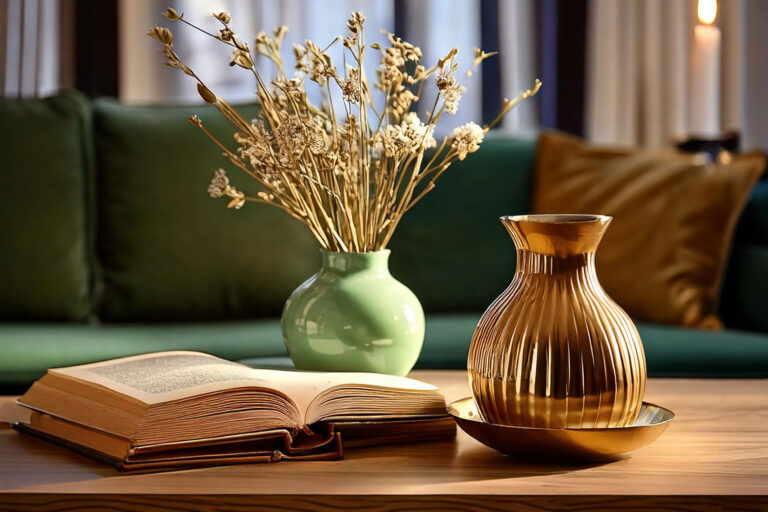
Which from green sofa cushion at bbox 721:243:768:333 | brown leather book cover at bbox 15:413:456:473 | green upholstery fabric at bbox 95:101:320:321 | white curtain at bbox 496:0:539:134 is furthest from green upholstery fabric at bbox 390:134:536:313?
brown leather book cover at bbox 15:413:456:473

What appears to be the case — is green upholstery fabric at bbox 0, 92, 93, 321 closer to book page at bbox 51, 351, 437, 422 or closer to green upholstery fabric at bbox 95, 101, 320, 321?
green upholstery fabric at bbox 95, 101, 320, 321

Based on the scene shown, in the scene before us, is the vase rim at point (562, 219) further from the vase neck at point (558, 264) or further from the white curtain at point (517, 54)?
the white curtain at point (517, 54)

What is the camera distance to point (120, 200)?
2141 mm

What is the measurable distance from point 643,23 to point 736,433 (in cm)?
226

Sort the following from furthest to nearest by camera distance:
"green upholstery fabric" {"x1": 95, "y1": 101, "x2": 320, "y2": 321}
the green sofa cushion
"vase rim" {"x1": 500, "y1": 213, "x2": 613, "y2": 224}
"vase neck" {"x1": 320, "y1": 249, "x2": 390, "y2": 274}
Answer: "green upholstery fabric" {"x1": 95, "y1": 101, "x2": 320, "y2": 321}
the green sofa cushion
"vase neck" {"x1": 320, "y1": 249, "x2": 390, "y2": 274}
"vase rim" {"x1": 500, "y1": 213, "x2": 613, "y2": 224}

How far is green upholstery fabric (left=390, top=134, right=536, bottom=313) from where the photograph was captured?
7.20 ft

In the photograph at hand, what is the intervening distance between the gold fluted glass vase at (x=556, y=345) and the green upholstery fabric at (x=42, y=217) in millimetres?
1497

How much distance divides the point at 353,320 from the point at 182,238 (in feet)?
3.76

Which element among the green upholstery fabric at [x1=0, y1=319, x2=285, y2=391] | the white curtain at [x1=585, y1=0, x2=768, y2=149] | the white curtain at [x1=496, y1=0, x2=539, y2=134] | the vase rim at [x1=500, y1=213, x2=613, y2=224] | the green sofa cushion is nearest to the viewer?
the vase rim at [x1=500, y1=213, x2=613, y2=224]

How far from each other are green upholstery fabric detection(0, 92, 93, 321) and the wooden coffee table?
3.97 feet

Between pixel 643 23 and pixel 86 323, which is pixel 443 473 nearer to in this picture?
pixel 86 323

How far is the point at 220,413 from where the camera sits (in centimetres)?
85

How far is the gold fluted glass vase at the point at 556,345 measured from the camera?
2.67 feet

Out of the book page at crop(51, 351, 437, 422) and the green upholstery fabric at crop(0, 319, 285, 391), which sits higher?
the book page at crop(51, 351, 437, 422)
